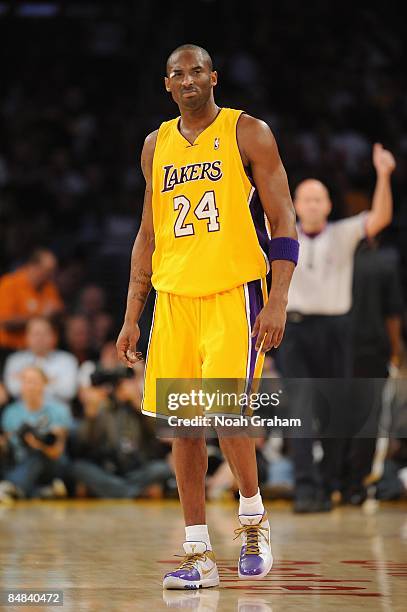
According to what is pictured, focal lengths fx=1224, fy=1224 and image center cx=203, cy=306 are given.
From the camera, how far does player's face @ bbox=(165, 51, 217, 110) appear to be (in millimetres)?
3973

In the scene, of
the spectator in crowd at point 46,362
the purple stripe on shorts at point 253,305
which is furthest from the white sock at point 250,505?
the spectator in crowd at point 46,362

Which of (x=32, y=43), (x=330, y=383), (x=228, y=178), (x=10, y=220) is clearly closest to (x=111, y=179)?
(x=10, y=220)

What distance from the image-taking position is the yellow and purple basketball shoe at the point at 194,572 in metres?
3.73

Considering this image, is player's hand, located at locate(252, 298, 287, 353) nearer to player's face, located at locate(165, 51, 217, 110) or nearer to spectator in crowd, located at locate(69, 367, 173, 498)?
player's face, located at locate(165, 51, 217, 110)

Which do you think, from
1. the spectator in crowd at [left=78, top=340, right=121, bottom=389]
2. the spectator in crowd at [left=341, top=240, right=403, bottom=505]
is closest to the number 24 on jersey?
the spectator in crowd at [left=341, top=240, right=403, bottom=505]

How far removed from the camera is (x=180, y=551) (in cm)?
485

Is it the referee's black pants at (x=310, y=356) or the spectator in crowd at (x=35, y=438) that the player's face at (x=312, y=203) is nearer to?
the referee's black pants at (x=310, y=356)

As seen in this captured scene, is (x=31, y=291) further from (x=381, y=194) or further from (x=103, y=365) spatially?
(x=381, y=194)

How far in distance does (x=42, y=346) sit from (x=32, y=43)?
18.4 ft

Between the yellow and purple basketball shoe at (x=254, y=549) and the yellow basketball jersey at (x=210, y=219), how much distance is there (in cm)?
76

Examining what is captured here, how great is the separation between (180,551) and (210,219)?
1.54 metres

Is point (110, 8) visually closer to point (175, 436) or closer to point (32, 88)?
point (32, 88)

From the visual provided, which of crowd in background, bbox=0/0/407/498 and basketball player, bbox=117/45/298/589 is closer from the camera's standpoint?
basketball player, bbox=117/45/298/589

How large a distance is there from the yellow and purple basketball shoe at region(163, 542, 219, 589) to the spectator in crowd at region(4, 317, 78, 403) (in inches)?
196
